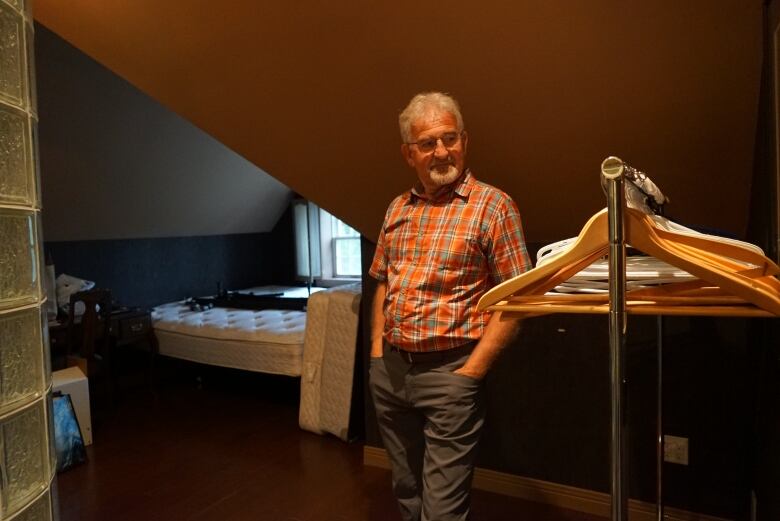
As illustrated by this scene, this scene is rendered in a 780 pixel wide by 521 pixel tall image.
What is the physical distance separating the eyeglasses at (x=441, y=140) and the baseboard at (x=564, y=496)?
157 centimetres

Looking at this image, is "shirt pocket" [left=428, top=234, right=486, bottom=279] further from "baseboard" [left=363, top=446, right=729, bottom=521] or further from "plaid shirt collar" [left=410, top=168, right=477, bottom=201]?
"baseboard" [left=363, top=446, right=729, bottom=521]

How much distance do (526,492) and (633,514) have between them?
44cm

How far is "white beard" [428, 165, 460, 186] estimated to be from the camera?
1.66 meters

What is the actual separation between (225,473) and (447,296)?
192 cm

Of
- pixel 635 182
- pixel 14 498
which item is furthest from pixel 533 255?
pixel 14 498

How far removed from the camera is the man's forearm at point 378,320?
1.84 meters

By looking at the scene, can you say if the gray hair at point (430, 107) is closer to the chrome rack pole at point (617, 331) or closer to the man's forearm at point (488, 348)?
the man's forearm at point (488, 348)

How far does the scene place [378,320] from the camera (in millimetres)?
1914

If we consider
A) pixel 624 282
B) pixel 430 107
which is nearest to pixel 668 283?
pixel 624 282

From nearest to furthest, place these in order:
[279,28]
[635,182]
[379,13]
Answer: [635,182]
[379,13]
[279,28]

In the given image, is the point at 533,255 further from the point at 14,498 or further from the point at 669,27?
the point at 14,498

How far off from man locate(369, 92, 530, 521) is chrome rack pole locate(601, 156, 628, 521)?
755mm

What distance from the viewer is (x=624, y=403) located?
83 cm

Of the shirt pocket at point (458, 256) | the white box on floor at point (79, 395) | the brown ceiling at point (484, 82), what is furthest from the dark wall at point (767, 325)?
the white box on floor at point (79, 395)
